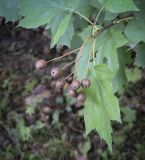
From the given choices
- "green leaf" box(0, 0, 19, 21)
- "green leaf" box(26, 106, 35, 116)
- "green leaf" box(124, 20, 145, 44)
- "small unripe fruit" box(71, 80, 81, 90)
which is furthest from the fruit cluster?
"green leaf" box(26, 106, 35, 116)

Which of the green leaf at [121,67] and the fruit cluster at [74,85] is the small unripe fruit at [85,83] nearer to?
the fruit cluster at [74,85]

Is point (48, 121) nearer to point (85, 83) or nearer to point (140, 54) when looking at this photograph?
point (140, 54)

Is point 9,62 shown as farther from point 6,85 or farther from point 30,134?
point 30,134

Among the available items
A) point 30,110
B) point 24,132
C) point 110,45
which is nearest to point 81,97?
point 110,45

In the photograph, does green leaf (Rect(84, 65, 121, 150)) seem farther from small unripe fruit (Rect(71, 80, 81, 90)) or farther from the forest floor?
the forest floor

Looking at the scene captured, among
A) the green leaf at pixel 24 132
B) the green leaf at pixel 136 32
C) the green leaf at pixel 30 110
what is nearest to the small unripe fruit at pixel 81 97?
the green leaf at pixel 136 32

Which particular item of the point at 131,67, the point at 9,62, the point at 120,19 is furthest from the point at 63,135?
the point at 120,19
